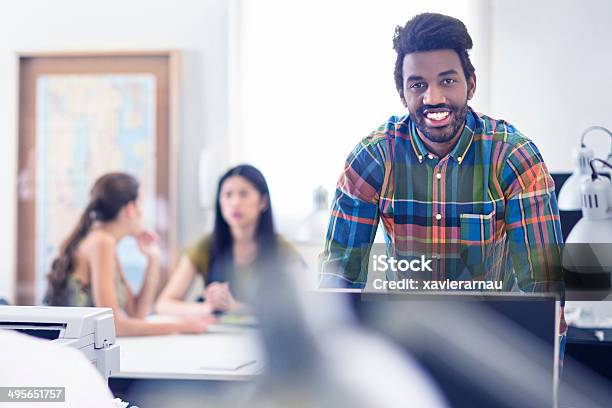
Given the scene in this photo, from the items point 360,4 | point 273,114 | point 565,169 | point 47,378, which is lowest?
point 47,378

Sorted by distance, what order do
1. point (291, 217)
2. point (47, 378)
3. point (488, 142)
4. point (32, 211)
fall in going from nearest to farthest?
point (47, 378)
point (488, 142)
point (291, 217)
point (32, 211)

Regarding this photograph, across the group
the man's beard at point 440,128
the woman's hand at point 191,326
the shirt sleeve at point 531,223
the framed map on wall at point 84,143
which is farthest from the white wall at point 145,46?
the shirt sleeve at point 531,223

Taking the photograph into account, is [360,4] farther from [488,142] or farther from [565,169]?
[488,142]

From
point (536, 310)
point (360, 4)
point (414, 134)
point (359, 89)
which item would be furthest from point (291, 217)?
point (536, 310)

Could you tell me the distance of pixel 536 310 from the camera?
82 centimetres

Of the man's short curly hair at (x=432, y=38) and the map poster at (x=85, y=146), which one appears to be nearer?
the man's short curly hair at (x=432, y=38)

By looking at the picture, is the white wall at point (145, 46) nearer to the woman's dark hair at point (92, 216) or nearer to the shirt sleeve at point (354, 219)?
the woman's dark hair at point (92, 216)

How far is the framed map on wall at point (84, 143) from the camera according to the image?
9.98ft

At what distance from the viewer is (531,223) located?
64.7 inches

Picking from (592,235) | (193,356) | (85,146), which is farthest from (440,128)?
(85,146)

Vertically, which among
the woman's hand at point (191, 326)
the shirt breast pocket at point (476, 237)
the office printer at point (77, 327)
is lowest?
the woman's hand at point (191, 326)

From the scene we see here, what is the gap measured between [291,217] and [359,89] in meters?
0.57

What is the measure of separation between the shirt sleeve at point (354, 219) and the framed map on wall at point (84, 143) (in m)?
1.35

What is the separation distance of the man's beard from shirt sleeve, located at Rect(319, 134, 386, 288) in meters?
0.11
